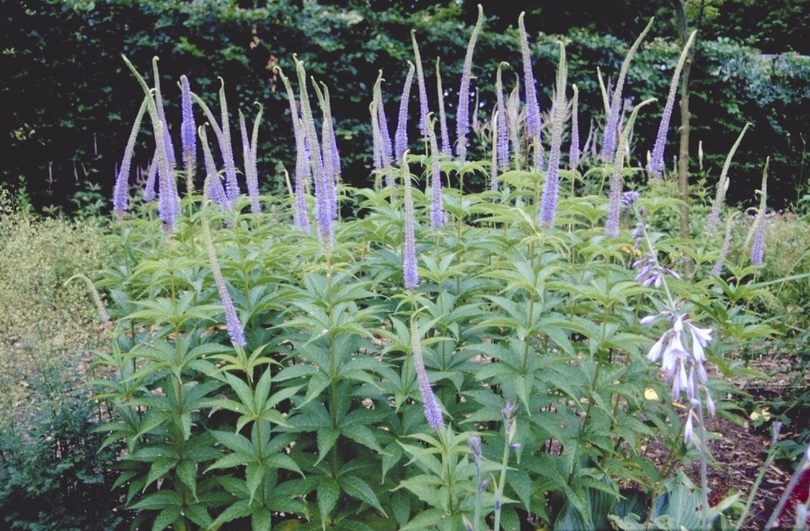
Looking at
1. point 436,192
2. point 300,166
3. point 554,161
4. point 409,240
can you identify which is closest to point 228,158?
point 300,166

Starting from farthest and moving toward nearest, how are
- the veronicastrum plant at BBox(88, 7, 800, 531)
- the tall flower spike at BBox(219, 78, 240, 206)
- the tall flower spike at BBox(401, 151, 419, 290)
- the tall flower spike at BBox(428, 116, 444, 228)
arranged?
the tall flower spike at BBox(219, 78, 240, 206) < the tall flower spike at BBox(428, 116, 444, 228) < the veronicastrum plant at BBox(88, 7, 800, 531) < the tall flower spike at BBox(401, 151, 419, 290)

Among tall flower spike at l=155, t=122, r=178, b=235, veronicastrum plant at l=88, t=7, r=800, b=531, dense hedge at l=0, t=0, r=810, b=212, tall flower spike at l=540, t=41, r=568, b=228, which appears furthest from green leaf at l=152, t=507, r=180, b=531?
dense hedge at l=0, t=0, r=810, b=212

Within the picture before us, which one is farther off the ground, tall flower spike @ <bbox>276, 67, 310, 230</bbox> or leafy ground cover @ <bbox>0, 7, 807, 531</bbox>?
tall flower spike @ <bbox>276, 67, 310, 230</bbox>

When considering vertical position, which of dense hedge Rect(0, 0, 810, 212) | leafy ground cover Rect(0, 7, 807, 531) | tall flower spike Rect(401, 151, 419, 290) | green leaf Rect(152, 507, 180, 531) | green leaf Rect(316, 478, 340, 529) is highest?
dense hedge Rect(0, 0, 810, 212)

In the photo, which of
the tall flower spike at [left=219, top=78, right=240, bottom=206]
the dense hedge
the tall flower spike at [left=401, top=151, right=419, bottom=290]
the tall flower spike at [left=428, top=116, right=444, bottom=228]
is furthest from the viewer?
the dense hedge

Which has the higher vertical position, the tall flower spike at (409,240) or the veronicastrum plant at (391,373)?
the tall flower spike at (409,240)

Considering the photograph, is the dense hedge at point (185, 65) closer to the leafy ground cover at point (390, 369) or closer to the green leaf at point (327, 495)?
the leafy ground cover at point (390, 369)

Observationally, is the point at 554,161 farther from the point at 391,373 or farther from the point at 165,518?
the point at 165,518

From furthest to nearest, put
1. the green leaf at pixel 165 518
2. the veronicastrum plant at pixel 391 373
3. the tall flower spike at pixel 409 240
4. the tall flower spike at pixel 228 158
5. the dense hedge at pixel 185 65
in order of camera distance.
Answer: the dense hedge at pixel 185 65 → the tall flower spike at pixel 228 158 → the green leaf at pixel 165 518 → the veronicastrum plant at pixel 391 373 → the tall flower spike at pixel 409 240

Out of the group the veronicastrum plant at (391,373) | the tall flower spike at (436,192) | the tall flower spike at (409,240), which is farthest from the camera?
the tall flower spike at (436,192)

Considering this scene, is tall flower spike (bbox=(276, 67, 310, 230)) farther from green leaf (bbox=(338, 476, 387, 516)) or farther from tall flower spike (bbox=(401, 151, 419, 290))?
green leaf (bbox=(338, 476, 387, 516))

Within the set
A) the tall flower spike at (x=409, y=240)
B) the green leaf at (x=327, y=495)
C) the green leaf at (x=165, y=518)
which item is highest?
the tall flower spike at (x=409, y=240)

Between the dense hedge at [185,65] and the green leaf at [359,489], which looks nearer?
the green leaf at [359,489]

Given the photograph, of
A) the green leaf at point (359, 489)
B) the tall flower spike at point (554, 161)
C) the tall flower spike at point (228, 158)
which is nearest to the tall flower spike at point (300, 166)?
the tall flower spike at point (228, 158)
